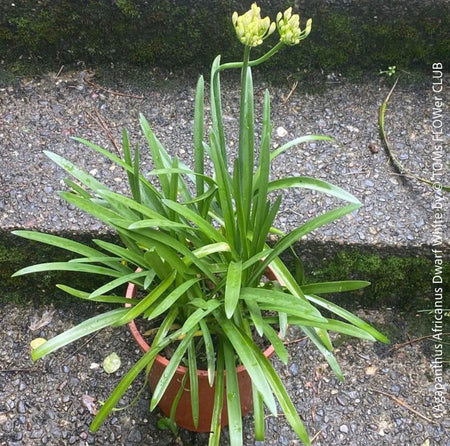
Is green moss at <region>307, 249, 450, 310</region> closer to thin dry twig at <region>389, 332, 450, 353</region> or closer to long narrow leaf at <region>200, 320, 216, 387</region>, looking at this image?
thin dry twig at <region>389, 332, 450, 353</region>

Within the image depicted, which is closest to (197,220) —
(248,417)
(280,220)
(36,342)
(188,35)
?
(280,220)

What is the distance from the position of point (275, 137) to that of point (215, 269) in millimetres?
680

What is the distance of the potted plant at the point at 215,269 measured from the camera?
3.55 ft

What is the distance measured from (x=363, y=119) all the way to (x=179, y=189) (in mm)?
790

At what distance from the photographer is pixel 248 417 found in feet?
4.94

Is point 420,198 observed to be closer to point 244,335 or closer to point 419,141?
point 419,141

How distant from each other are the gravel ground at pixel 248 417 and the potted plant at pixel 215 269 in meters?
0.34

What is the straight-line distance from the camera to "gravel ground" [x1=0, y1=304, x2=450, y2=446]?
4.87 ft

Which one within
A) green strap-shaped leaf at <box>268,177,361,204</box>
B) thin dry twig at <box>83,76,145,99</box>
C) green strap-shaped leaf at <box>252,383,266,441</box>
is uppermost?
thin dry twig at <box>83,76,145,99</box>

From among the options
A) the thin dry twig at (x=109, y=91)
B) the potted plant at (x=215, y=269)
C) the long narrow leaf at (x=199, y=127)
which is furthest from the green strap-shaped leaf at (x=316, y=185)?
the thin dry twig at (x=109, y=91)

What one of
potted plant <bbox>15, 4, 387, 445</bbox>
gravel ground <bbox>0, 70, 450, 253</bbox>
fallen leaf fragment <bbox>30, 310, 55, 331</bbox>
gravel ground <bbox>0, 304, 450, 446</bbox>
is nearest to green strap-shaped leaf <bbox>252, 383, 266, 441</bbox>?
potted plant <bbox>15, 4, 387, 445</bbox>

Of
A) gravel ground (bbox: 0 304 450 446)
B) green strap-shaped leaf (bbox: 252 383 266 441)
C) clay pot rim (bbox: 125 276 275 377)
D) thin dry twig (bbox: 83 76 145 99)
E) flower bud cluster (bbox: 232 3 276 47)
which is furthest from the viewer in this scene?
thin dry twig (bbox: 83 76 145 99)

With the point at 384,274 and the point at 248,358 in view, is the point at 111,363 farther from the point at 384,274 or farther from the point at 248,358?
the point at 384,274

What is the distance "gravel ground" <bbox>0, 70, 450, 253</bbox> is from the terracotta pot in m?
0.41
